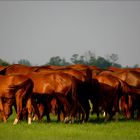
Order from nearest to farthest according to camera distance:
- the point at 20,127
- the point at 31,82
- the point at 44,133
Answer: the point at 44,133 → the point at 20,127 → the point at 31,82

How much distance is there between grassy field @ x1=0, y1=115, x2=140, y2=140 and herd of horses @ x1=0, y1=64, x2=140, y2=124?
0.89 meters

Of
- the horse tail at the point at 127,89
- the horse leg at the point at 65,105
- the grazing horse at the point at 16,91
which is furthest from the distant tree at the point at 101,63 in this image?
the grazing horse at the point at 16,91

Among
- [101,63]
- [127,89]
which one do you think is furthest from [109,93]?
[101,63]

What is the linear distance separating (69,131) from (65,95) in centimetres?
374

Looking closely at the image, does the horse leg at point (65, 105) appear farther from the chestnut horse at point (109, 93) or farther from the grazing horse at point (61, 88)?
the chestnut horse at point (109, 93)

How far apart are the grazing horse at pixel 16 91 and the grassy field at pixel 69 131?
1.89 feet

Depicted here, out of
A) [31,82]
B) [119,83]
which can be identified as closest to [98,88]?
[119,83]

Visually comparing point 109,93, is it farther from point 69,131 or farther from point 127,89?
point 69,131

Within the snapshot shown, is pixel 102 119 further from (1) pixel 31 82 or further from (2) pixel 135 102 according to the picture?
(1) pixel 31 82

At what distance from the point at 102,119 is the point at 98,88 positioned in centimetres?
156

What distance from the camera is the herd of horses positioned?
28.0 metres

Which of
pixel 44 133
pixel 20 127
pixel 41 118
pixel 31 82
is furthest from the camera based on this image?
pixel 41 118

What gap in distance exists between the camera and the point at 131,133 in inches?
993

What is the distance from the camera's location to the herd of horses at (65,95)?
28.0m
